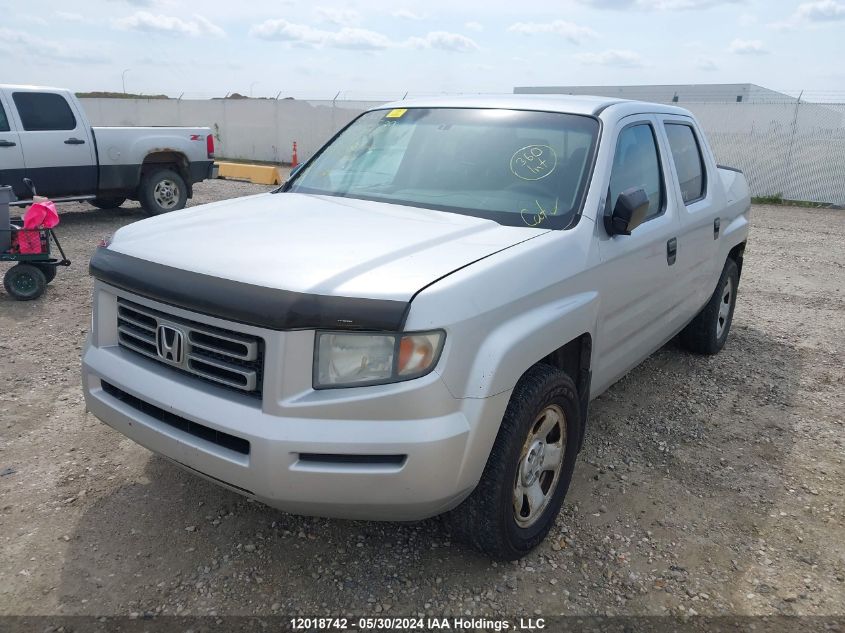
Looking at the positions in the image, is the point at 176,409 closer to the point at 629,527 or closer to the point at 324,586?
the point at 324,586

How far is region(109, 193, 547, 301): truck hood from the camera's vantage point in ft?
7.73

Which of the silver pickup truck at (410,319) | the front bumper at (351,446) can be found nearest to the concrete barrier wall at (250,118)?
the silver pickup truck at (410,319)

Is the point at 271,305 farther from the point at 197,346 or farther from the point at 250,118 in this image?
the point at 250,118

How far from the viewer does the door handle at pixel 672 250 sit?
389 cm

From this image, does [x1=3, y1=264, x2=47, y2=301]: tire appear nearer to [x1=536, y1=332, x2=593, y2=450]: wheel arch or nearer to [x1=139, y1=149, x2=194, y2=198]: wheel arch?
[x1=139, y1=149, x2=194, y2=198]: wheel arch

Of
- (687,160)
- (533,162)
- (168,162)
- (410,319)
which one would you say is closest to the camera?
(410,319)

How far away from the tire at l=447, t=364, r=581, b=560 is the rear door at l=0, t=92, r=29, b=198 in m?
9.07

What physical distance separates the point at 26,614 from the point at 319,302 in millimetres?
1619

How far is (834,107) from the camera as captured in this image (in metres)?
16.7

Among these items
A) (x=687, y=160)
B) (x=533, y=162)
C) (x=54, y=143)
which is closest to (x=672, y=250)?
(x=687, y=160)

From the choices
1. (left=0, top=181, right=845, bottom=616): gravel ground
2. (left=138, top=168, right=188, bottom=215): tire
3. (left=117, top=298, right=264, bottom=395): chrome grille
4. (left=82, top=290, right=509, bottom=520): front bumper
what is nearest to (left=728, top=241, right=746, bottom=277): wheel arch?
(left=0, top=181, right=845, bottom=616): gravel ground

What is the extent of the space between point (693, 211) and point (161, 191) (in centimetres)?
901

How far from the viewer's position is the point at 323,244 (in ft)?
8.80

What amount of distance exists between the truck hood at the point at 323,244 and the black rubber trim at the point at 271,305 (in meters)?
0.03
